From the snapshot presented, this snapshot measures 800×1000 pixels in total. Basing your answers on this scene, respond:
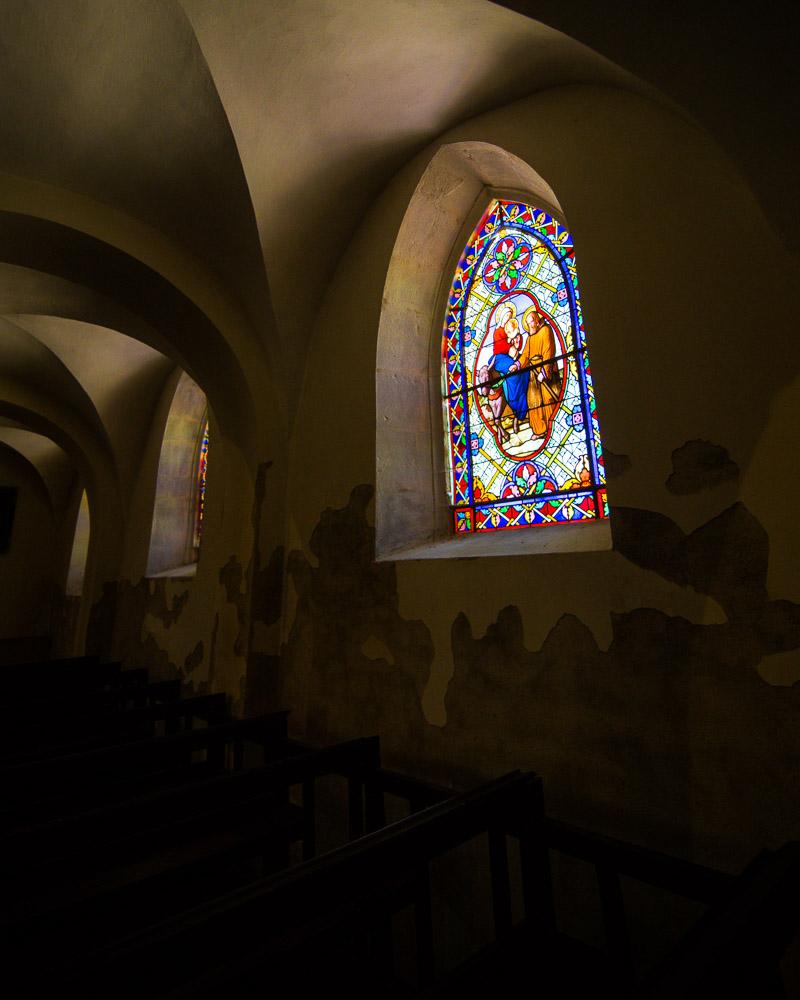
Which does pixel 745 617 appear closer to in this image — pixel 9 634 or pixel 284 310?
pixel 284 310

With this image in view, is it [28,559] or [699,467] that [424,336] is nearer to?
[699,467]

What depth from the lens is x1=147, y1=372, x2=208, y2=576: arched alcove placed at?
6.38 metres

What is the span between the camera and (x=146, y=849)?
1789mm

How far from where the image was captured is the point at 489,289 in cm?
338

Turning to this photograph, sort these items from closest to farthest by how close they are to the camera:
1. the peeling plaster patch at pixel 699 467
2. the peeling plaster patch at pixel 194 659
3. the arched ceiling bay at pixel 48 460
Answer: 1. the peeling plaster patch at pixel 699 467
2. the peeling plaster patch at pixel 194 659
3. the arched ceiling bay at pixel 48 460

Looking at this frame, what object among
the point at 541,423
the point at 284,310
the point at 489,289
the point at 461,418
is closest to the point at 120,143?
the point at 284,310

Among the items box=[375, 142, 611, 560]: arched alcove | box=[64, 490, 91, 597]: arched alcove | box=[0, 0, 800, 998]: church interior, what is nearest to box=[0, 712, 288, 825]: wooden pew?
box=[0, 0, 800, 998]: church interior

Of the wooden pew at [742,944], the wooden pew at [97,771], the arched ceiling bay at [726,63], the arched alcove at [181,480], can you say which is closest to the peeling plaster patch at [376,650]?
the wooden pew at [97,771]

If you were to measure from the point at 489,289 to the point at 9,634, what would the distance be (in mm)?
11942

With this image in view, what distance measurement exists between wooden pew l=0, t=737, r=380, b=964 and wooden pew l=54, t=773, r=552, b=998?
15.5 inches

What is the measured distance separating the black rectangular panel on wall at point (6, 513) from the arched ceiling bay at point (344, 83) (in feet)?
33.9

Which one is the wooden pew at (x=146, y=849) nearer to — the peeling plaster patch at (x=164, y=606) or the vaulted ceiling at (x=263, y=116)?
the vaulted ceiling at (x=263, y=116)

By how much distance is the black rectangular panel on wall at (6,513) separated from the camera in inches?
433

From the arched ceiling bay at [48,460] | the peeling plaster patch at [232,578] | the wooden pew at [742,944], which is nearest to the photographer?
the wooden pew at [742,944]
